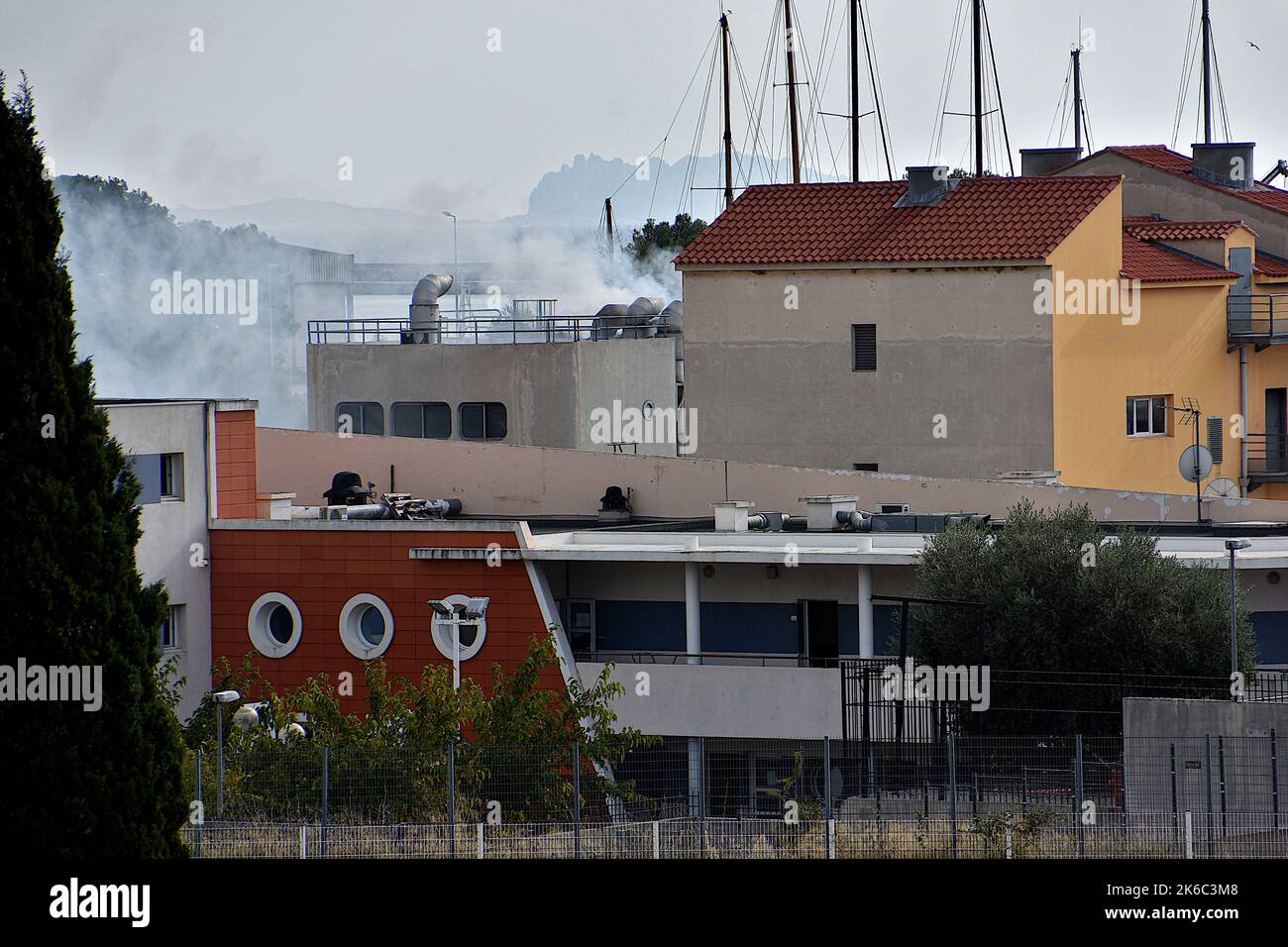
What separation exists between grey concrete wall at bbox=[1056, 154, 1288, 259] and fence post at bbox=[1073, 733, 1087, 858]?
34.8 m

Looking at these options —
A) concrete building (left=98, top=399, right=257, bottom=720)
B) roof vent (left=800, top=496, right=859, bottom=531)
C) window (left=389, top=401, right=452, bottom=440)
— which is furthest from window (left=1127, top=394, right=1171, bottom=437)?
concrete building (left=98, top=399, right=257, bottom=720)

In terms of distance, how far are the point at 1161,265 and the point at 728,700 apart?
22781mm

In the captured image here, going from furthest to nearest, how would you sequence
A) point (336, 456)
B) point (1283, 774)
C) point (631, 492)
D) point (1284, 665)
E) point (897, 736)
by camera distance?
point (336, 456)
point (631, 492)
point (1284, 665)
point (897, 736)
point (1283, 774)

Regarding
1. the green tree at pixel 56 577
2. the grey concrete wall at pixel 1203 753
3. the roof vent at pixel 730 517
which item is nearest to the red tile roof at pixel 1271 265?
the roof vent at pixel 730 517

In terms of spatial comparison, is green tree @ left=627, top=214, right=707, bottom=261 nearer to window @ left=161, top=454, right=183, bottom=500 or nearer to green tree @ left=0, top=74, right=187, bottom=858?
window @ left=161, top=454, right=183, bottom=500

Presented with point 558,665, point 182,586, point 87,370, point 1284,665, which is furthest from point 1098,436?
point 87,370

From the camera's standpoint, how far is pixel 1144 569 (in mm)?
27438

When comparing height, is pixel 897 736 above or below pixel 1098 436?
below

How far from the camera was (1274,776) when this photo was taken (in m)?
19.2

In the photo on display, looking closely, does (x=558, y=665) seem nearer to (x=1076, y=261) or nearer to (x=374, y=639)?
(x=374, y=639)

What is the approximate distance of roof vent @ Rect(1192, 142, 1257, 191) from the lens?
2162 inches

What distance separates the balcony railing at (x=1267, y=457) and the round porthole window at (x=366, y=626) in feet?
90.8

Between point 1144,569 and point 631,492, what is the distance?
1257 cm

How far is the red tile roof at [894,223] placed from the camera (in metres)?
42.7
